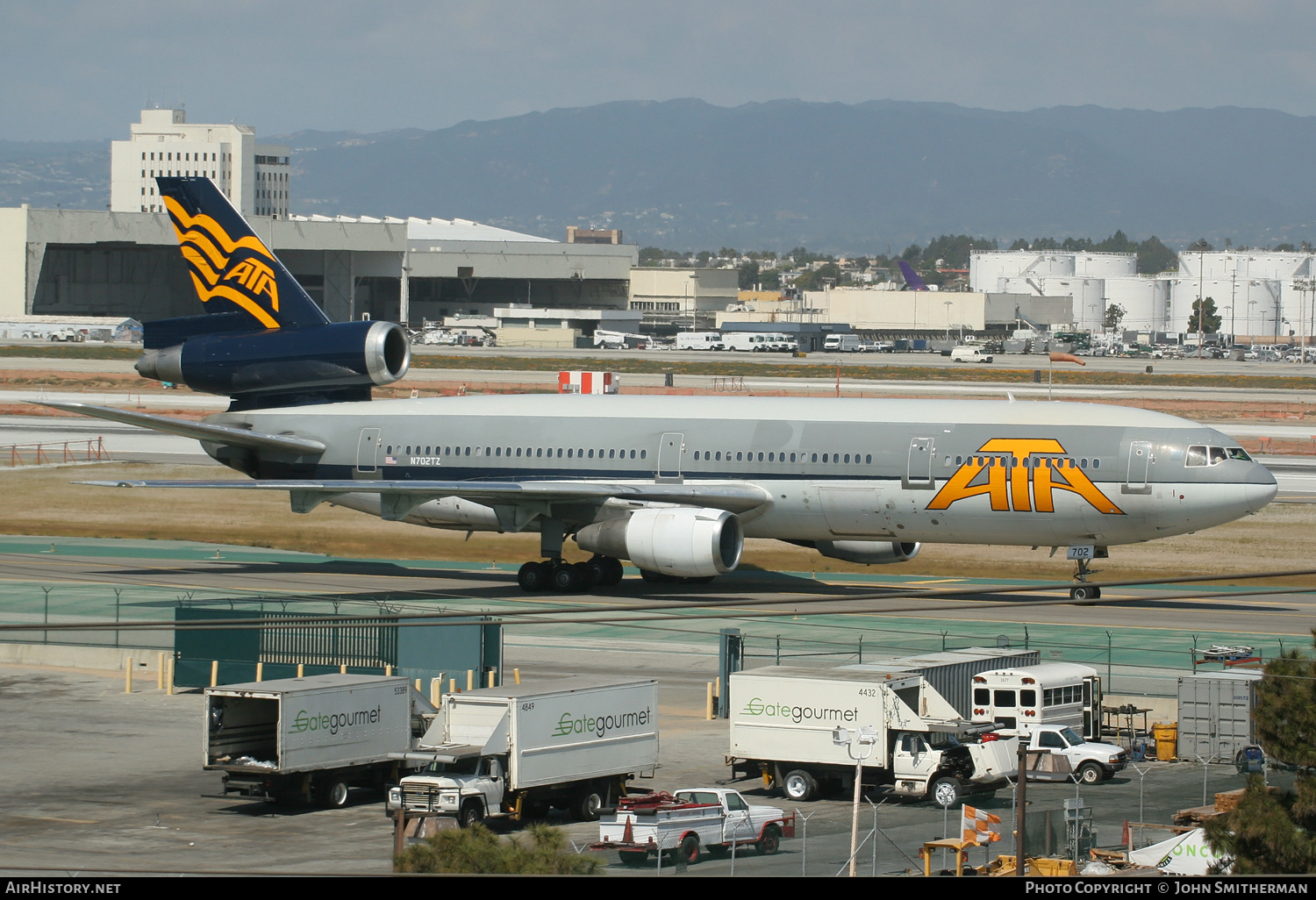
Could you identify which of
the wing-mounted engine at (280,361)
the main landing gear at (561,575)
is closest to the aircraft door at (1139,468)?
the main landing gear at (561,575)

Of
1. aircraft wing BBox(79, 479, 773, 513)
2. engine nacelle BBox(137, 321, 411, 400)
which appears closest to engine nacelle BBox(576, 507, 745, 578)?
aircraft wing BBox(79, 479, 773, 513)

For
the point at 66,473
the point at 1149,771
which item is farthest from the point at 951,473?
the point at 66,473

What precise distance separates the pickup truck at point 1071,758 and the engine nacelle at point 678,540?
1281 centimetres

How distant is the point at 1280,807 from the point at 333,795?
562 inches

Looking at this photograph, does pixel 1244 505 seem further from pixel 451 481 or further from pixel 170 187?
pixel 170 187

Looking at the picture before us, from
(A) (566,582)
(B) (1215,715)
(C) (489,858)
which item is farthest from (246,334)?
(C) (489,858)

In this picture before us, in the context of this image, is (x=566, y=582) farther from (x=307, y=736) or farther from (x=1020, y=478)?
(x=307, y=736)

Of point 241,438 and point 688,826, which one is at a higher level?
point 241,438

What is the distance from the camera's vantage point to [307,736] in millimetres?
24766

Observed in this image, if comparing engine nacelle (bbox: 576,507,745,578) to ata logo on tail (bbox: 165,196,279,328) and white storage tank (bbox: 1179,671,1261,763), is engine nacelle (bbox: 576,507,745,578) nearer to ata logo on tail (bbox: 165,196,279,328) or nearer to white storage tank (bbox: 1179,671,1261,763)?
white storage tank (bbox: 1179,671,1261,763)

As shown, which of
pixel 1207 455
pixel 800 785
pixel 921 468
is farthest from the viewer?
pixel 921 468

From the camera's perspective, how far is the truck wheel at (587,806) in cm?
2467
